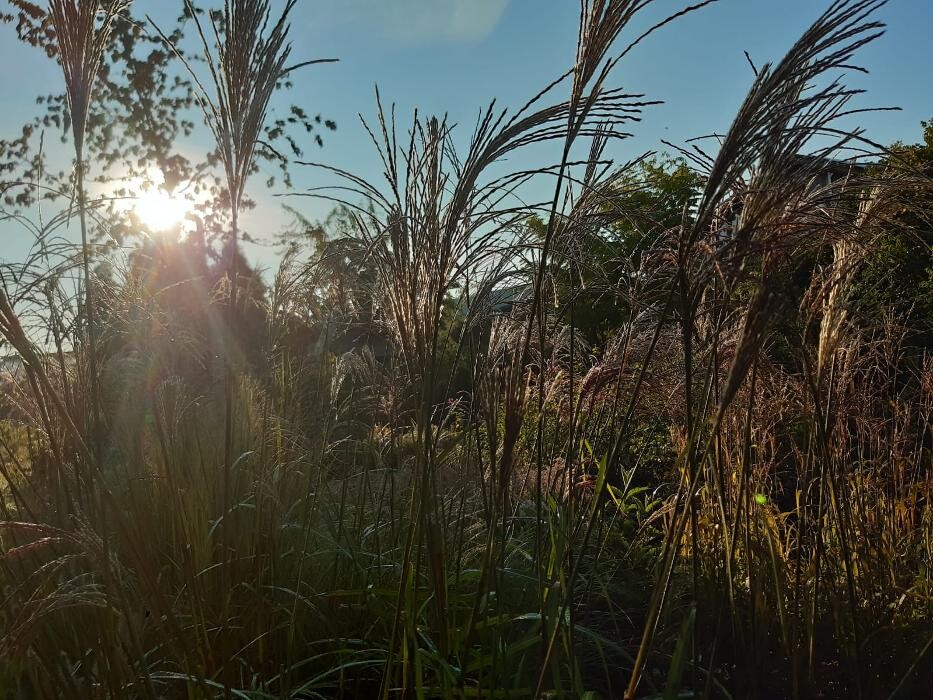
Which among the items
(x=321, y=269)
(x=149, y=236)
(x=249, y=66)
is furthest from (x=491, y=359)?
(x=149, y=236)

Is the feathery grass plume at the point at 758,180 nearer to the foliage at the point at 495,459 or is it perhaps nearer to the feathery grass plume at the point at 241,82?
the foliage at the point at 495,459

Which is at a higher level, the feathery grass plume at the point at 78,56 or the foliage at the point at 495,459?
the feathery grass plume at the point at 78,56

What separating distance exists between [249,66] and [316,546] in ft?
6.62

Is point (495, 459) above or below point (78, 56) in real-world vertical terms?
below

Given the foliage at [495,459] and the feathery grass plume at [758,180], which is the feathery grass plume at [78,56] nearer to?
the foliage at [495,459]

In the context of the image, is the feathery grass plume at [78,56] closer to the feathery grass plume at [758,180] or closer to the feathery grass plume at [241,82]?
the feathery grass plume at [241,82]

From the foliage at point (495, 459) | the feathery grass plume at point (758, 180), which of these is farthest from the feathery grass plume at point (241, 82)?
the feathery grass plume at point (758, 180)

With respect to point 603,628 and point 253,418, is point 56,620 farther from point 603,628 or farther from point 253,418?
point 603,628

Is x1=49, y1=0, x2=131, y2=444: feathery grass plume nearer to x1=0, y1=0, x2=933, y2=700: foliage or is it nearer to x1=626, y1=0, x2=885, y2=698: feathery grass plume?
x1=0, y1=0, x2=933, y2=700: foliage

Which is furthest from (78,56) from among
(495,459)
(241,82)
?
(495,459)

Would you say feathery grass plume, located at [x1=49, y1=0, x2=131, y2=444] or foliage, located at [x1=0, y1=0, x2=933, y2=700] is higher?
feathery grass plume, located at [x1=49, y1=0, x2=131, y2=444]

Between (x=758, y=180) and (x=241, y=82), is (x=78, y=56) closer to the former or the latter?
(x=241, y=82)

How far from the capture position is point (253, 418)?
10.6ft

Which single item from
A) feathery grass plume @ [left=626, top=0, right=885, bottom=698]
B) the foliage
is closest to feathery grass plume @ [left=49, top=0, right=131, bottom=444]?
the foliage
